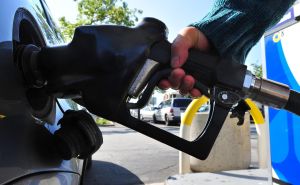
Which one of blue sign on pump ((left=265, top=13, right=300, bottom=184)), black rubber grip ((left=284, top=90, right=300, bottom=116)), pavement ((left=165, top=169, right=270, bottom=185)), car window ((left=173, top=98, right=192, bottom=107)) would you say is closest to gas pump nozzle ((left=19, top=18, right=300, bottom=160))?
black rubber grip ((left=284, top=90, right=300, bottom=116))

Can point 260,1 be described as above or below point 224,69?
above

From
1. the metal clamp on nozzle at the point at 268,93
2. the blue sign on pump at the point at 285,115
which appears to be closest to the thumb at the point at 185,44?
the metal clamp on nozzle at the point at 268,93

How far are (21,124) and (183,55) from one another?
39 centimetres

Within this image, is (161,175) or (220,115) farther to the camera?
(161,175)

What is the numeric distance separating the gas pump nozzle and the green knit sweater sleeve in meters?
0.10

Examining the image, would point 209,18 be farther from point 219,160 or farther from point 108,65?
point 219,160

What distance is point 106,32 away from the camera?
874mm

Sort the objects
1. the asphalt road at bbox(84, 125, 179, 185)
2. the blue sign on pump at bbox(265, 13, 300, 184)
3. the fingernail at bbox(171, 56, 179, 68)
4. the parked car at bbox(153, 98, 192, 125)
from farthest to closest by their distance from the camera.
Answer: the parked car at bbox(153, 98, 192, 125), the asphalt road at bbox(84, 125, 179, 185), the blue sign on pump at bbox(265, 13, 300, 184), the fingernail at bbox(171, 56, 179, 68)

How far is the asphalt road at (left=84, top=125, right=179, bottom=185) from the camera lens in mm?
6020

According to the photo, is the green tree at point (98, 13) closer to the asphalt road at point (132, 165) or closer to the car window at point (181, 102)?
the car window at point (181, 102)

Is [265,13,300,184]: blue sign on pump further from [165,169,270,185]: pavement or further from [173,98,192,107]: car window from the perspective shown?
[173,98,192,107]: car window

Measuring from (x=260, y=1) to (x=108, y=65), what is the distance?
18.0 inches

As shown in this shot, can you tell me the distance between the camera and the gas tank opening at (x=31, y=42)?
962mm

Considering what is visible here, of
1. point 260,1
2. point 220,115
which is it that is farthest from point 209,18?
point 220,115
